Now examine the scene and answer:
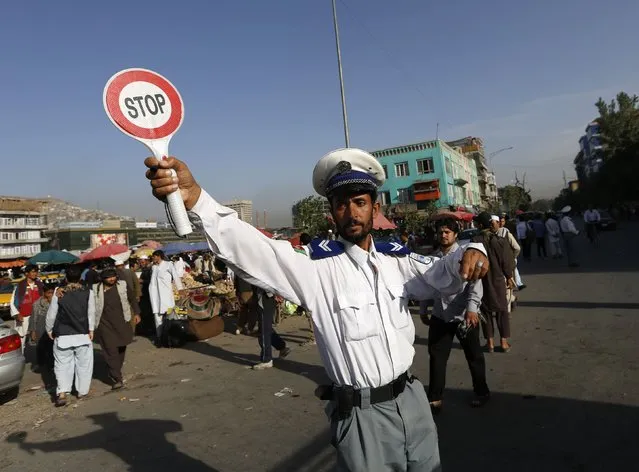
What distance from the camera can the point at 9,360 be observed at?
19.3 ft

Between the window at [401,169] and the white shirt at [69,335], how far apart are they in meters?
45.0

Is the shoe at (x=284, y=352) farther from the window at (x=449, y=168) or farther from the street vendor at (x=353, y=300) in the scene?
the window at (x=449, y=168)

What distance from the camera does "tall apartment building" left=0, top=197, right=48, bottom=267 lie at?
215 feet

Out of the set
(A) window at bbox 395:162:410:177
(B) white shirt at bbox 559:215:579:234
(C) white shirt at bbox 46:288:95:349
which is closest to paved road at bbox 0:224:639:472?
(C) white shirt at bbox 46:288:95:349

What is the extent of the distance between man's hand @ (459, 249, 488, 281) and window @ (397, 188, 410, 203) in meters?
46.6

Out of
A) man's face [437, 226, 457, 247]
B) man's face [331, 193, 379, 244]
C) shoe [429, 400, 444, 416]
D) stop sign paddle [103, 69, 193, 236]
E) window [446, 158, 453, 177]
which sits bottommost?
shoe [429, 400, 444, 416]

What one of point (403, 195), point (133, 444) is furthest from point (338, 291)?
point (403, 195)

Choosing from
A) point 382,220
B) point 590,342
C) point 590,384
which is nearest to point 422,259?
point 590,384

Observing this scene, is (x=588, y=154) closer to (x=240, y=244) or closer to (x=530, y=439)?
(x=530, y=439)

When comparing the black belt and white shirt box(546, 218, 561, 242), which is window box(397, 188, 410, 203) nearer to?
white shirt box(546, 218, 561, 242)

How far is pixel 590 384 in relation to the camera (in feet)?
15.1

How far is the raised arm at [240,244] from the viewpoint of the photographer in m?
1.57

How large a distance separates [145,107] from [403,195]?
4725 centimetres

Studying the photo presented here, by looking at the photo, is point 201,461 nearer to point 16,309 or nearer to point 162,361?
point 162,361
